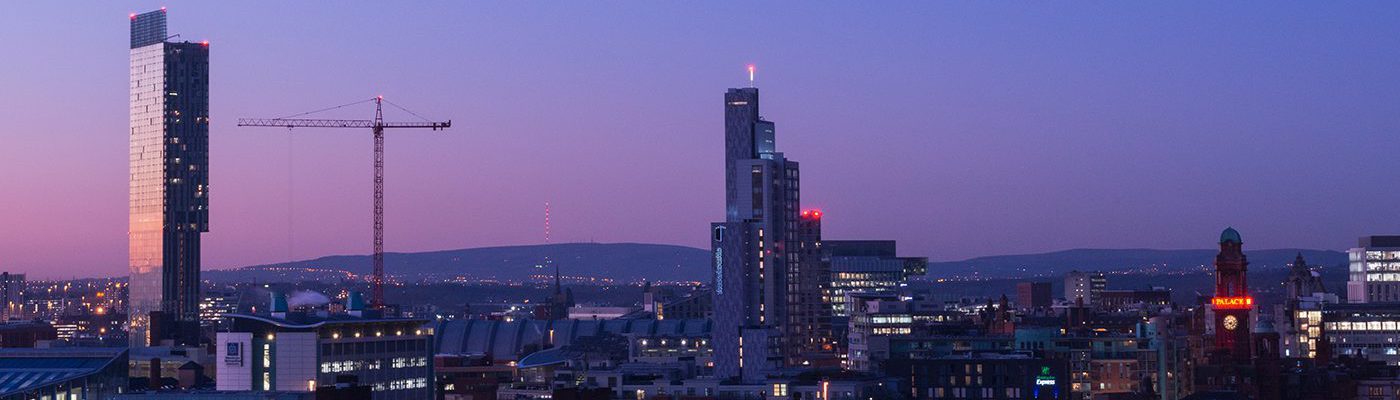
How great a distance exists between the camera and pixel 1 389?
634 ft

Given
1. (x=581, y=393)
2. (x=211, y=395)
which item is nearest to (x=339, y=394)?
(x=581, y=393)

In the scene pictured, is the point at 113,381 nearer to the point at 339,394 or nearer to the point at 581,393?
the point at 581,393


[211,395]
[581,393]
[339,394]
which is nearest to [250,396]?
[211,395]

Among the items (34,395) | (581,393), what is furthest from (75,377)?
(581,393)

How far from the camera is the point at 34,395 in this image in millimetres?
186250

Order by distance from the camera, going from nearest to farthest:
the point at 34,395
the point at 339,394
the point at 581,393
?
the point at 339,394
the point at 581,393
the point at 34,395

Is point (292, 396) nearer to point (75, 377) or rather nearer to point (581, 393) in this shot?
Answer: point (75, 377)

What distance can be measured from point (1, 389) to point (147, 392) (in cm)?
1107

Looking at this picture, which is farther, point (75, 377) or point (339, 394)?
point (75, 377)

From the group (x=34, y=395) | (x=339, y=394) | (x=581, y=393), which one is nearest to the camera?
(x=339, y=394)

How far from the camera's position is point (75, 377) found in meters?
191

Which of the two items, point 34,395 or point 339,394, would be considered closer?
point 339,394

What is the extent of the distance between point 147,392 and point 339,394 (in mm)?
69667

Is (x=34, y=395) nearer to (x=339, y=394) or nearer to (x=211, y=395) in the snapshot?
(x=211, y=395)
